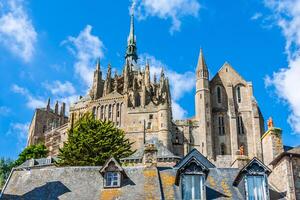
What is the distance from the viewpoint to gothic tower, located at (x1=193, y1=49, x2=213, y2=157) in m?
86.3

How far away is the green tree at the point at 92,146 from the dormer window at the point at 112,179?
71.6ft

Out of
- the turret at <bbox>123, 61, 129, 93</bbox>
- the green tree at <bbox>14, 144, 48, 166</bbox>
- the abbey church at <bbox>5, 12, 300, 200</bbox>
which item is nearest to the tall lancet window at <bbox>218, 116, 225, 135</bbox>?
the abbey church at <bbox>5, 12, 300, 200</bbox>

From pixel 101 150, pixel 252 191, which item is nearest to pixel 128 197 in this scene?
pixel 252 191

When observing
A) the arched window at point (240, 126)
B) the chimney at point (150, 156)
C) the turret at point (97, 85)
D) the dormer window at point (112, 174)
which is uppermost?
the turret at point (97, 85)

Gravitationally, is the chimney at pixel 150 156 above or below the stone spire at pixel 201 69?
below

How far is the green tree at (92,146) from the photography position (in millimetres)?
48406

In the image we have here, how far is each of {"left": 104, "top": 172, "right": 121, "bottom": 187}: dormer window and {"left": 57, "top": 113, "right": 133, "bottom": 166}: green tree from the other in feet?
71.6

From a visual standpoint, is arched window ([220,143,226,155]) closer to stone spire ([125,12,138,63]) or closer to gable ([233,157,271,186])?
stone spire ([125,12,138,63])

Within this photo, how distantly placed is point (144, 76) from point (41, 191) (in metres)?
78.4

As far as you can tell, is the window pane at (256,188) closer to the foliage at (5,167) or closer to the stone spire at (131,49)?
the foliage at (5,167)

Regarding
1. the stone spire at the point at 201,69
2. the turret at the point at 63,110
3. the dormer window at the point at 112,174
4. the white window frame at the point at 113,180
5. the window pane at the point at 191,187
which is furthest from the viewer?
the turret at the point at 63,110

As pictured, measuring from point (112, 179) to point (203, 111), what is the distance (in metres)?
65.4

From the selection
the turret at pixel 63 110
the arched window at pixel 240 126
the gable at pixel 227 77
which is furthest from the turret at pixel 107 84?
the turret at pixel 63 110

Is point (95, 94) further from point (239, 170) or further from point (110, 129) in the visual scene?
point (239, 170)
